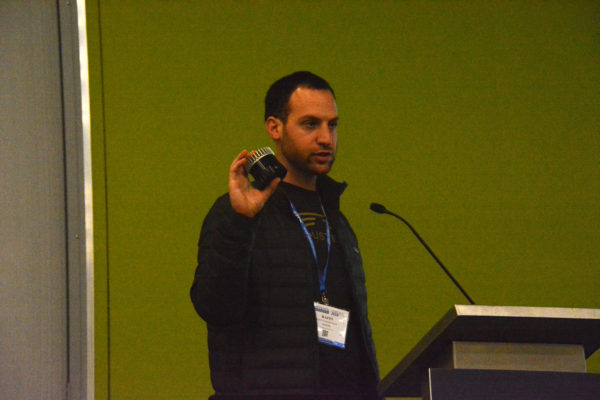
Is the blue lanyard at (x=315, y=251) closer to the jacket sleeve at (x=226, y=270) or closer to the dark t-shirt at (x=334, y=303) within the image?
the dark t-shirt at (x=334, y=303)

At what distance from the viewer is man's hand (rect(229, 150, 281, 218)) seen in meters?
1.59

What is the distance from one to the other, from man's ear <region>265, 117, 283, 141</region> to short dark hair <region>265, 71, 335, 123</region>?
0.01m

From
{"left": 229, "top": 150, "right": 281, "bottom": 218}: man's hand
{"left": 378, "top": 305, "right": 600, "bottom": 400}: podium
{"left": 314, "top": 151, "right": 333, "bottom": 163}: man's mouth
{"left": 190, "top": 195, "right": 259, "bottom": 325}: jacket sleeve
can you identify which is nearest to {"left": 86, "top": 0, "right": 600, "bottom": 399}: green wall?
{"left": 314, "top": 151, "right": 333, "bottom": 163}: man's mouth

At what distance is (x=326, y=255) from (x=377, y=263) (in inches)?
26.2

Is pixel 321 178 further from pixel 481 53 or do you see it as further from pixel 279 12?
pixel 481 53

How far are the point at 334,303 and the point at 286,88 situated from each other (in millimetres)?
768

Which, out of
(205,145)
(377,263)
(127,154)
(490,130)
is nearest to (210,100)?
(205,145)

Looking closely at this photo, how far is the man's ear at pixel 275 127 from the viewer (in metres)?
2.25

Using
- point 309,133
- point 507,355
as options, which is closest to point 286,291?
point 309,133

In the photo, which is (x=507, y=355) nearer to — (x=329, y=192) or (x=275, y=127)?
(x=329, y=192)

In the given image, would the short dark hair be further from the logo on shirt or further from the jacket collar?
the logo on shirt

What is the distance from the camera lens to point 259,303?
6.08 ft

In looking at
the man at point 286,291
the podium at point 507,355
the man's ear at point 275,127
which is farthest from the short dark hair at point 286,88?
the podium at point 507,355

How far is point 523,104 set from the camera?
280cm
